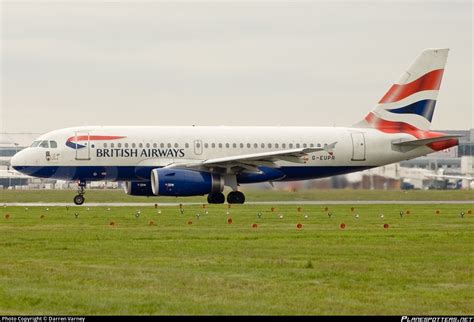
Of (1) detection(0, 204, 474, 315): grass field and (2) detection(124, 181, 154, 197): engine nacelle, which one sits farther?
(2) detection(124, 181, 154, 197): engine nacelle

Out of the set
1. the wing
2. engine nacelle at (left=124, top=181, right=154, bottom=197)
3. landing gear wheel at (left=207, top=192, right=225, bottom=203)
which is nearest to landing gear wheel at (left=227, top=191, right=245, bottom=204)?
landing gear wheel at (left=207, top=192, right=225, bottom=203)

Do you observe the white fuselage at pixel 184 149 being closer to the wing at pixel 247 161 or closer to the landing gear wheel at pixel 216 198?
the wing at pixel 247 161

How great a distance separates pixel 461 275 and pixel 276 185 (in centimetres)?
3768

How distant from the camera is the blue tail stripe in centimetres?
5581

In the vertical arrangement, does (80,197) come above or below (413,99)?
below

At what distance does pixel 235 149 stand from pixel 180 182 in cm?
548

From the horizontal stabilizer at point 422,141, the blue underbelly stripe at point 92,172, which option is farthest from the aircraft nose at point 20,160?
the horizontal stabilizer at point 422,141

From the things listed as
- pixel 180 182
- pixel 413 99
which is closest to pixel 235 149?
pixel 180 182

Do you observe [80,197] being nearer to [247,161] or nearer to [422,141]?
[247,161]

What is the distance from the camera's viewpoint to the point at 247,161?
165ft

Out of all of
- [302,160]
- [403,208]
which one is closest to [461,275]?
[403,208]

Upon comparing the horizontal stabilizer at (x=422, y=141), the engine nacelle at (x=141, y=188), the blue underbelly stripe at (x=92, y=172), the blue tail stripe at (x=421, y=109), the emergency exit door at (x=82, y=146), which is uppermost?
the blue tail stripe at (x=421, y=109)

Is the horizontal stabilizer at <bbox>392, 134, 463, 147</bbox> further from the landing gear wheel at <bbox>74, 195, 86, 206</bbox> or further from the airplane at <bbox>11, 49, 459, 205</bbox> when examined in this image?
the landing gear wheel at <bbox>74, 195, 86, 206</bbox>

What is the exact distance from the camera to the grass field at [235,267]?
54.1 feet
